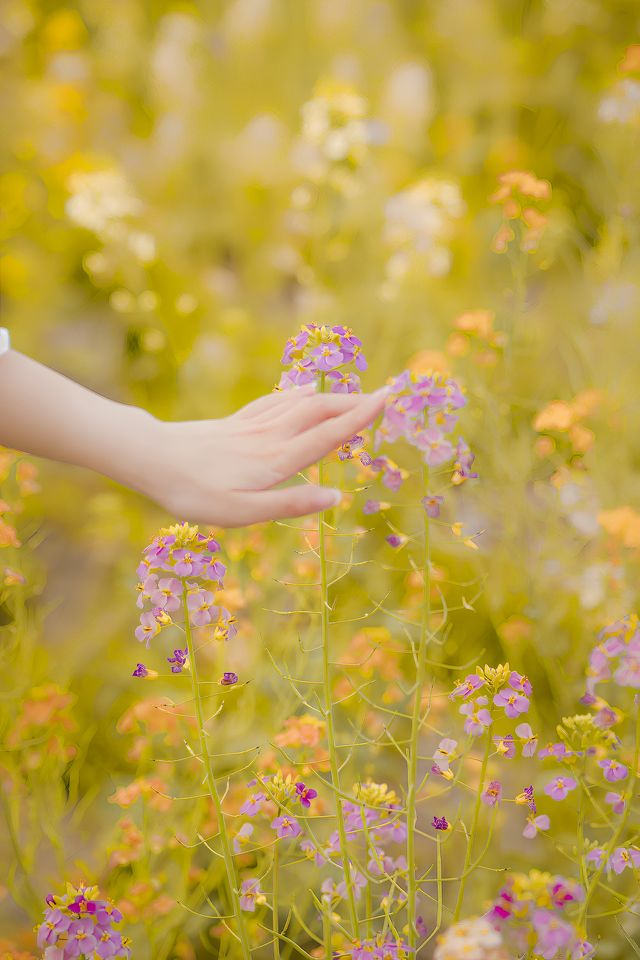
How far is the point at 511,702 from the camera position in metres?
0.68

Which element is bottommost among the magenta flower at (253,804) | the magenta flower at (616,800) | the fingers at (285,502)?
the magenta flower at (253,804)

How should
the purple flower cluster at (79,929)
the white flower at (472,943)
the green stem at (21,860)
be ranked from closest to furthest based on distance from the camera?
the white flower at (472,943)
the purple flower cluster at (79,929)
the green stem at (21,860)

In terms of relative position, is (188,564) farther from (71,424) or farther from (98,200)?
(98,200)

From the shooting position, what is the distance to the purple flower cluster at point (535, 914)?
1.77 ft

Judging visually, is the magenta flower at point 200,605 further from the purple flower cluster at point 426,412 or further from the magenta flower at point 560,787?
the magenta flower at point 560,787

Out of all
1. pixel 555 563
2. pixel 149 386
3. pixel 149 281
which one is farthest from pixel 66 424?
pixel 149 281

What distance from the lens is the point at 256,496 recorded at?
0.66m

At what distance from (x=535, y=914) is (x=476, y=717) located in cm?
17

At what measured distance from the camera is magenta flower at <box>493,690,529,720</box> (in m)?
0.67

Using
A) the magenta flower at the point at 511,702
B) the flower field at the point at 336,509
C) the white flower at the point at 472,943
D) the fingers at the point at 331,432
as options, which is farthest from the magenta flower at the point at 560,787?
the fingers at the point at 331,432

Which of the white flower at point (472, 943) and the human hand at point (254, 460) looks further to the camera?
the human hand at point (254, 460)

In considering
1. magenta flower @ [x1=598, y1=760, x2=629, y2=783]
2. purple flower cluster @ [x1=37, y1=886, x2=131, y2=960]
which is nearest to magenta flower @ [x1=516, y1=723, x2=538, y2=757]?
magenta flower @ [x1=598, y1=760, x2=629, y2=783]

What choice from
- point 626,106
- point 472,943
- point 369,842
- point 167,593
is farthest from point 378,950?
point 626,106

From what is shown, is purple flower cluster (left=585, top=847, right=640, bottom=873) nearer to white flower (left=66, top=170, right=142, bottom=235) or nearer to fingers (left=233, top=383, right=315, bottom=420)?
fingers (left=233, top=383, right=315, bottom=420)
